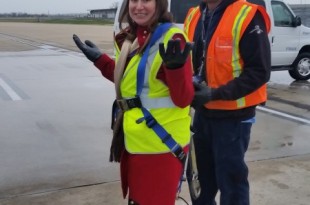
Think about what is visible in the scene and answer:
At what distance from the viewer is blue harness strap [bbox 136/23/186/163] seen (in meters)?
2.04

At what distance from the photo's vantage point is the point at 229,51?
2.31 metres

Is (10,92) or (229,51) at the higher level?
(229,51)

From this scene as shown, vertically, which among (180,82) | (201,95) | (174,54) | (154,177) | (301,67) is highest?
(174,54)

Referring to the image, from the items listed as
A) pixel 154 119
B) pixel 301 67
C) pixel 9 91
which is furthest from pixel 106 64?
pixel 301 67

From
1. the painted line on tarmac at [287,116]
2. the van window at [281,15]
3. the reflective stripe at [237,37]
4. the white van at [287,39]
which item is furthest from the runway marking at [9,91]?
the reflective stripe at [237,37]

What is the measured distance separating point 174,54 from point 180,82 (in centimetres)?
17

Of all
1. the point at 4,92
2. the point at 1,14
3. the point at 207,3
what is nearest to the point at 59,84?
the point at 4,92

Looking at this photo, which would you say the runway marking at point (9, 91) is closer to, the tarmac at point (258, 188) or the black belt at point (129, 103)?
the tarmac at point (258, 188)

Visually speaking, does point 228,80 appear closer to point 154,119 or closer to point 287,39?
point 154,119

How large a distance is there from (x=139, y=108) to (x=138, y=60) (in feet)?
0.76

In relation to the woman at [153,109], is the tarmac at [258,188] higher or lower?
lower

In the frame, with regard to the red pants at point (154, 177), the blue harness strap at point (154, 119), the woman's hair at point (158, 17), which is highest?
the woman's hair at point (158, 17)

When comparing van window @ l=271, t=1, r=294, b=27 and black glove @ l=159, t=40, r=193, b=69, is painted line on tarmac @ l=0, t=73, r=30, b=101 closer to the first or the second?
van window @ l=271, t=1, r=294, b=27

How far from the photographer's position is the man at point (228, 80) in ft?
7.45
